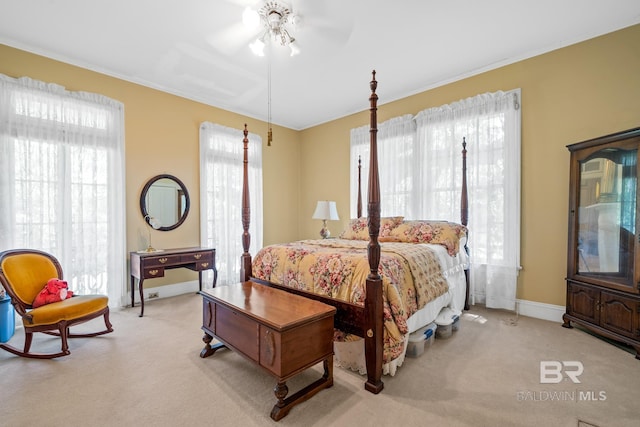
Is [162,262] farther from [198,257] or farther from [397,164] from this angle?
[397,164]

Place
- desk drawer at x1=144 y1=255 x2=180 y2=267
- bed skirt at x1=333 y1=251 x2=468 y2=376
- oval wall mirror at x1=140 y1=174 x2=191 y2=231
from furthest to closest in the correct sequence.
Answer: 1. oval wall mirror at x1=140 y1=174 x2=191 y2=231
2. desk drawer at x1=144 y1=255 x2=180 y2=267
3. bed skirt at x1=333 y1=251 x2=468 y2=376

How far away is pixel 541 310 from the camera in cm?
324

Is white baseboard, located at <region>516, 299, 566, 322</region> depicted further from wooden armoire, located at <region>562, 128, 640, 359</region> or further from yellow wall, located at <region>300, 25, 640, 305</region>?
wooden armoire, located at <region>562, 128, 640, 359</region>

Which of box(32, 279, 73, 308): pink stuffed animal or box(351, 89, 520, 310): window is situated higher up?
box(351, 89, 520, 310): window

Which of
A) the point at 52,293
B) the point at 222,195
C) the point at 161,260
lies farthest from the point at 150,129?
the point at 52,293

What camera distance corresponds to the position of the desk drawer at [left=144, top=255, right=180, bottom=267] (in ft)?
11.5

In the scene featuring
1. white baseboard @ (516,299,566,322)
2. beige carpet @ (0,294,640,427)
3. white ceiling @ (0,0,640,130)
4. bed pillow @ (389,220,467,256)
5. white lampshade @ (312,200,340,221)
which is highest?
white ceiling @ (0,0,640,130)

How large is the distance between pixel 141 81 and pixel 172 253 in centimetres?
236

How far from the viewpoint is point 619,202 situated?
258 cm

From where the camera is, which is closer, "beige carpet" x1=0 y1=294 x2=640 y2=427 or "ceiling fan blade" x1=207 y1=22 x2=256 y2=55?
"beige carpet" x1=0 y1=294 x2=640 y2=427

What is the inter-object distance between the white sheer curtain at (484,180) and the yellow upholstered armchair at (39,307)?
13.2 ft

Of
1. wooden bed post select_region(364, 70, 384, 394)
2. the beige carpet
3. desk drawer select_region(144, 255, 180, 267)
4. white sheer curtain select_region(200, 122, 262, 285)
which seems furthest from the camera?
white sheer curtain select_region(200, 122, 262, 285)

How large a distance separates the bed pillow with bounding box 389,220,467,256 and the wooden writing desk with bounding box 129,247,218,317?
2.58 m

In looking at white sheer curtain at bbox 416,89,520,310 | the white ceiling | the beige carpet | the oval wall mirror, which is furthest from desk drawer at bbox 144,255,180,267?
white sheer curtain at bbox 416,89,520,310
